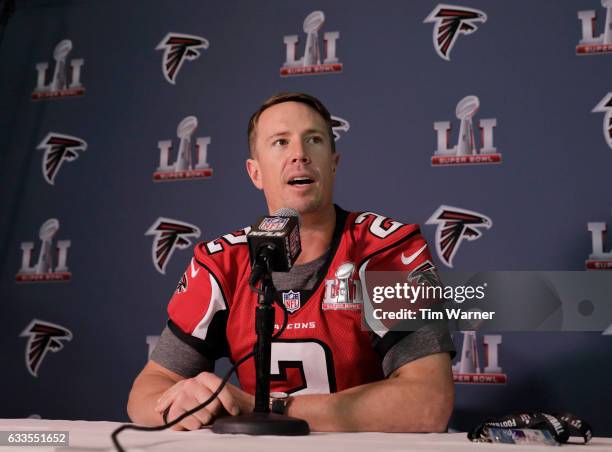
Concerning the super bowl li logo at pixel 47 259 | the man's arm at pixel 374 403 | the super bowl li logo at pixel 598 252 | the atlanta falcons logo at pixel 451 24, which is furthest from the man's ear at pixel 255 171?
the super bowl li logo at pixel 47 259

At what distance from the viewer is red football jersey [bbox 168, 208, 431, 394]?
1328 mm

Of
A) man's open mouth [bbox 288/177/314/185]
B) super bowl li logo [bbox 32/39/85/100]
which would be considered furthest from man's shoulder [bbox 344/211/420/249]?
super bowl li logo [bbox 32/39/85/100]

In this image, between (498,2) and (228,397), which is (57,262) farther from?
(498,2)

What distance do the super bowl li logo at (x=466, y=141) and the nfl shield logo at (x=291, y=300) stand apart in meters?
1.01

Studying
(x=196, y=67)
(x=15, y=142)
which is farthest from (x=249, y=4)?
(x=15, y=142)

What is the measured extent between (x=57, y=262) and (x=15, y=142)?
60cm

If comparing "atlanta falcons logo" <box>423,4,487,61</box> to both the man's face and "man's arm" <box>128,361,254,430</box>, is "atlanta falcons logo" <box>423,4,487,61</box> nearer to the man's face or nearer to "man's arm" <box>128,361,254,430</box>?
the man's face

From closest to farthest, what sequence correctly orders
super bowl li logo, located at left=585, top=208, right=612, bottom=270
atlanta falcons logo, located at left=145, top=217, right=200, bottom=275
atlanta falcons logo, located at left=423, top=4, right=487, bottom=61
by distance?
1. super bowl li logo, located at left=585, top=208, right=612, bottom=270
2. atlanta falcons logo, located at left=423, top=4, right=487, bottom=61
3. atlanta falcons logo, located at left=145, top=217, right=200, bottom=275

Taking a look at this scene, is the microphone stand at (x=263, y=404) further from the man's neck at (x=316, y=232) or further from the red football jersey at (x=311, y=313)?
the man's neck at (x=316, y=232)

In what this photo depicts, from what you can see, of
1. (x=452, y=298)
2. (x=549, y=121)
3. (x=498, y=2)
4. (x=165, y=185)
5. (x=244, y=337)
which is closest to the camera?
(x=244, y=337)

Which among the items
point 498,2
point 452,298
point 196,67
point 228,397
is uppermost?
point 498,2

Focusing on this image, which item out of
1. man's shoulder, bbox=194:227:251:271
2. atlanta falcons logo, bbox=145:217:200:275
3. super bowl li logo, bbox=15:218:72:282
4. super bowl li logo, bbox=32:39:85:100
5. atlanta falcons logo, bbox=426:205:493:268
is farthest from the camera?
super bowl li logo, bbox=32:39:85:100

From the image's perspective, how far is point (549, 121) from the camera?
209 cm

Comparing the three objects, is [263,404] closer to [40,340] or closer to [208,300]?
[208,300]
